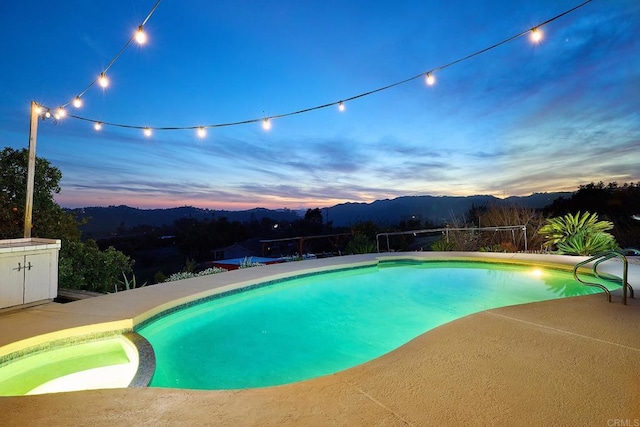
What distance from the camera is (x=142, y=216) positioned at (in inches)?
704

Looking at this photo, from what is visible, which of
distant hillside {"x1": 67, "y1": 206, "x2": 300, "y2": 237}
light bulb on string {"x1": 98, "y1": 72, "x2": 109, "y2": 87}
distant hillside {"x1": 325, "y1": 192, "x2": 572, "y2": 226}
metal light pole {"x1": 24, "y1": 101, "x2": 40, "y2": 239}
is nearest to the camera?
metal light pole {"x1": 24, "y1": 101, "x2": 40, "y2": 239}

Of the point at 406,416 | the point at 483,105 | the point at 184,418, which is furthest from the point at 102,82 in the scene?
the point at 483,105

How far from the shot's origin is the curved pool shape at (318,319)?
3.14 meters

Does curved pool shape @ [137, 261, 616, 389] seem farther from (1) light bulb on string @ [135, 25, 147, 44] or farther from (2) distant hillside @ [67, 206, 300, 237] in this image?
(2) distant hillside @ [67, 206, 300, 237]

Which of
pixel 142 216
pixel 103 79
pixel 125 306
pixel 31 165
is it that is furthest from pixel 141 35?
pixel 142 216

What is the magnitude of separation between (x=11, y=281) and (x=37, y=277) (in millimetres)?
228

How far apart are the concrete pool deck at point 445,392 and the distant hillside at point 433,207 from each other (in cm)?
820

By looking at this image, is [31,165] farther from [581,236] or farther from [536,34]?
[581,236]

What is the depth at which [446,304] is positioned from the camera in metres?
4.99

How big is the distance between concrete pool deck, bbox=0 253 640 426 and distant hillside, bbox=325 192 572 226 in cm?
820

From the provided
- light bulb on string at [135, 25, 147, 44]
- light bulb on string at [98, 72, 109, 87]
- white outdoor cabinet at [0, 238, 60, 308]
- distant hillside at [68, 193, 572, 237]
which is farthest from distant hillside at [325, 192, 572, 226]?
white outdoor cabinet at [0, 238, 60, 308]

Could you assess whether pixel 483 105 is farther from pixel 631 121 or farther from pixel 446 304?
pixel 446 304
